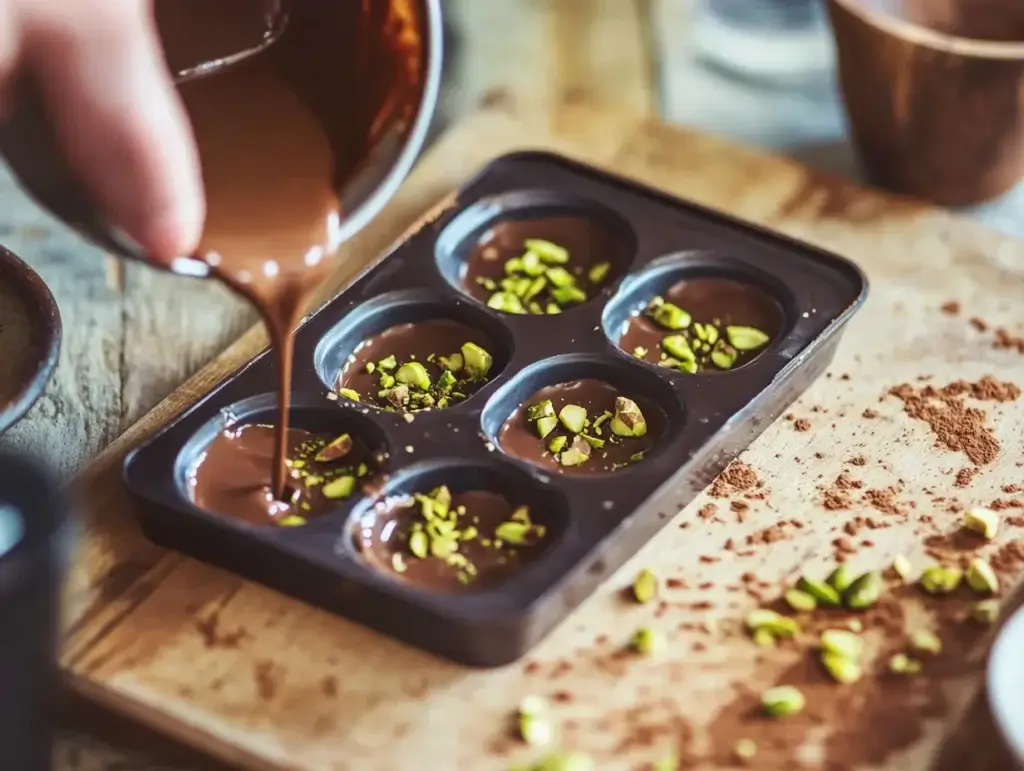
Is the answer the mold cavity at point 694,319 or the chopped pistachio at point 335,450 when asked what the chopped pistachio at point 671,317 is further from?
the chopped pistachio at point 335,450

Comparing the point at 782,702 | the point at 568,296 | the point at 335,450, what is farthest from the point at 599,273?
the point at 782,702

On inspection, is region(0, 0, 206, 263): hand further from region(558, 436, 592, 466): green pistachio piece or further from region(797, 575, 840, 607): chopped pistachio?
region(797, 575, 840, 607): chopped pistachio

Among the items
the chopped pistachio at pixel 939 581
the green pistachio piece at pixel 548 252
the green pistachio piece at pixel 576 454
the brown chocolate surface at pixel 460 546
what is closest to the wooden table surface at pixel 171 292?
the chopped pistachio at pixel 939 581

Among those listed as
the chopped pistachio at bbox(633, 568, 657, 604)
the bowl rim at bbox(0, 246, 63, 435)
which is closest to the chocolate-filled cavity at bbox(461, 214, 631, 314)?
the chopped pistachio at bbox(633, 568, 657, 604)

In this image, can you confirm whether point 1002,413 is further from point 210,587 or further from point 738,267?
point 210,587

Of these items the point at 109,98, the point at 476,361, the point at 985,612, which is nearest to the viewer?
the point at 109,98

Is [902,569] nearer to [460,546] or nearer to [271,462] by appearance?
[460,546]
